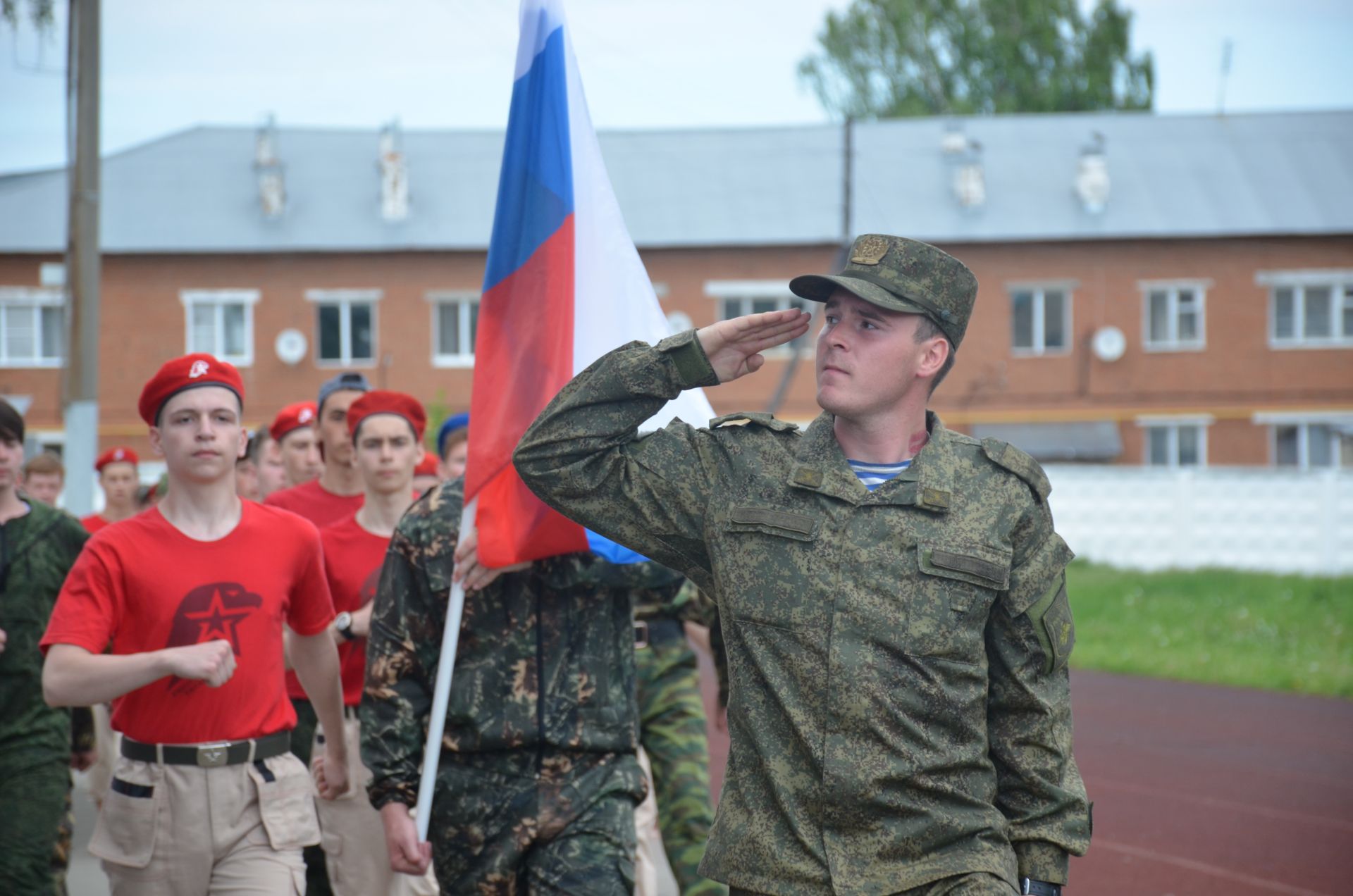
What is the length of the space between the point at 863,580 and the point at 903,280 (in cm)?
70

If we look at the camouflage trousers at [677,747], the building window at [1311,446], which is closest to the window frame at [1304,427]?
the building window at [1311,446]

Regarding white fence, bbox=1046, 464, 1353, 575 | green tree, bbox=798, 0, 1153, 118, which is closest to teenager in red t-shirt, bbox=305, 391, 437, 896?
white fence, bbox=1046, 464, 1353, 575

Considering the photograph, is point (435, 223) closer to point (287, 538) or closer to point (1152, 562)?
point (1152, 562)

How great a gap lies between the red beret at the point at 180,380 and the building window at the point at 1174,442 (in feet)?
A: 118

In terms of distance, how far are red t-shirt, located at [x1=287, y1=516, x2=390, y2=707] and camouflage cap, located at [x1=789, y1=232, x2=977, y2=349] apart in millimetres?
3189

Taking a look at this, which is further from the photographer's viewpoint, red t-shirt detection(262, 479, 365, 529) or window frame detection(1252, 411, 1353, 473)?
window frame detection(1252, 411, 1353, 473)

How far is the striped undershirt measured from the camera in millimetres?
3484

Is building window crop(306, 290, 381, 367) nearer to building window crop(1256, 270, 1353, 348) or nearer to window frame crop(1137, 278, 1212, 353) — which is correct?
window frame crop(1137, 278, 1212, 353)

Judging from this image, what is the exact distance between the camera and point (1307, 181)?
39.1 meters

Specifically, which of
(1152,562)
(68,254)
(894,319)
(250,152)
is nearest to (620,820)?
(894,319)

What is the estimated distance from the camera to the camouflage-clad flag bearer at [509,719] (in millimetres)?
4492

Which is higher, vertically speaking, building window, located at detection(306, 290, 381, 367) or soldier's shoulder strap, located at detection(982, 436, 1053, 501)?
building window, located at detection(306, 290, 381, 367)

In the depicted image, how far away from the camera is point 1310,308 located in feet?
126

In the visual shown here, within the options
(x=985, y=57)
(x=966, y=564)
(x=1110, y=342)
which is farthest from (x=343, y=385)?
(x=985, y=57)
